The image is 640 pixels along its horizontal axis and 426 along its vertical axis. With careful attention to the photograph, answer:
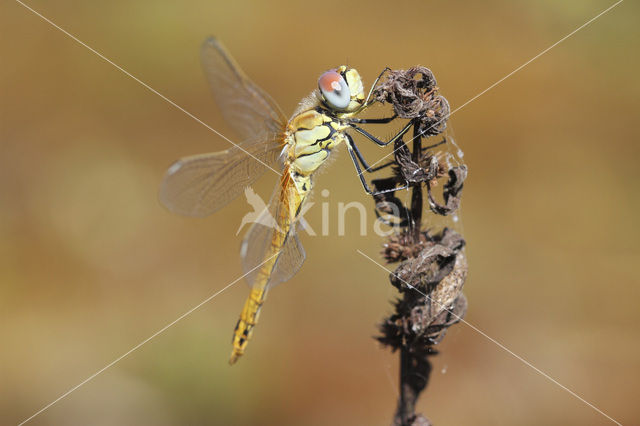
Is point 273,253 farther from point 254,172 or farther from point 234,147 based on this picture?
point 234,147

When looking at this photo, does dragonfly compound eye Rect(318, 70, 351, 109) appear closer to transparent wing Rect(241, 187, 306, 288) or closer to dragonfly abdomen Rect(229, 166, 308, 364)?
dragonfly abdomen Rect(229, 166, 308, 364)

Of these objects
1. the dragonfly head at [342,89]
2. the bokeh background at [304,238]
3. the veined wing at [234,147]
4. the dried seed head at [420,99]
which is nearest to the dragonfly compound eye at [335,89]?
the dragonfly head at [342,89]

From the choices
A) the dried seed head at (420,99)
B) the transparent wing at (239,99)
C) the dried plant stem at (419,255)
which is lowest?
the dried plant stem at (419,255)

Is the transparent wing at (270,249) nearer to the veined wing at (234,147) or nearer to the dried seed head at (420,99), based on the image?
the veined wing at (234,147)

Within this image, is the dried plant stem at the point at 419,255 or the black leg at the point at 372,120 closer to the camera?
the dried plant stem at the point at 419,255

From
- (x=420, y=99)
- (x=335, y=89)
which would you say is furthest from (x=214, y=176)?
(x=420, y=99)

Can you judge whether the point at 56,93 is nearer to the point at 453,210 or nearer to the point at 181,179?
the point at 181,179
